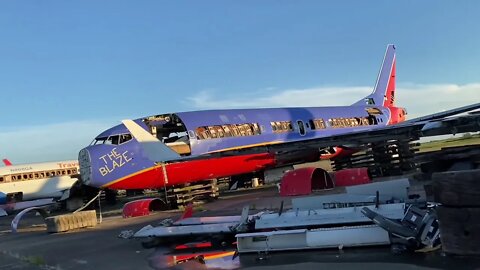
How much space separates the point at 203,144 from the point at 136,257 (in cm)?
1073

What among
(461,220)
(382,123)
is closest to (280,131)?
(382,123)

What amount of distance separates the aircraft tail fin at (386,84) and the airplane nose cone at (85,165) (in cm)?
2078

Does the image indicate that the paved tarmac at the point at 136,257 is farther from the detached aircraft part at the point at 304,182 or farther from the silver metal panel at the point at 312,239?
the detached aircraft part at the point at 304,182

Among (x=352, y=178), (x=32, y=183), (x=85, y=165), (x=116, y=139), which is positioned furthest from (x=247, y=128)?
(x=32, y=183)

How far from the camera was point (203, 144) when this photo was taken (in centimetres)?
1995

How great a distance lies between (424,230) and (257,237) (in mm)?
2712

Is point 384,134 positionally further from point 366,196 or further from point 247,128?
point 247,128

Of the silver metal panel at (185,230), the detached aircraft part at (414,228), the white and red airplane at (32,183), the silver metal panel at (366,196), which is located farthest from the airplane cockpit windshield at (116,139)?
the detached aircraft part at (414,228)

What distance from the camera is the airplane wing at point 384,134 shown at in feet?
29.7

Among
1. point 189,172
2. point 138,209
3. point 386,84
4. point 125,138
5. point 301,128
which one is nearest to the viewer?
point 138,209

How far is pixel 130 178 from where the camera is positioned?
60.6ft

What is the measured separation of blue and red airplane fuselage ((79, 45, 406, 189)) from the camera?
18.4 meters

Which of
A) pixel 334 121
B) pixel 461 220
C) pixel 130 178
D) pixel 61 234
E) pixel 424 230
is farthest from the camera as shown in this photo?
pixel 334 121

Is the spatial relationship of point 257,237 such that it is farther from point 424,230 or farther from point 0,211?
point 0,211
